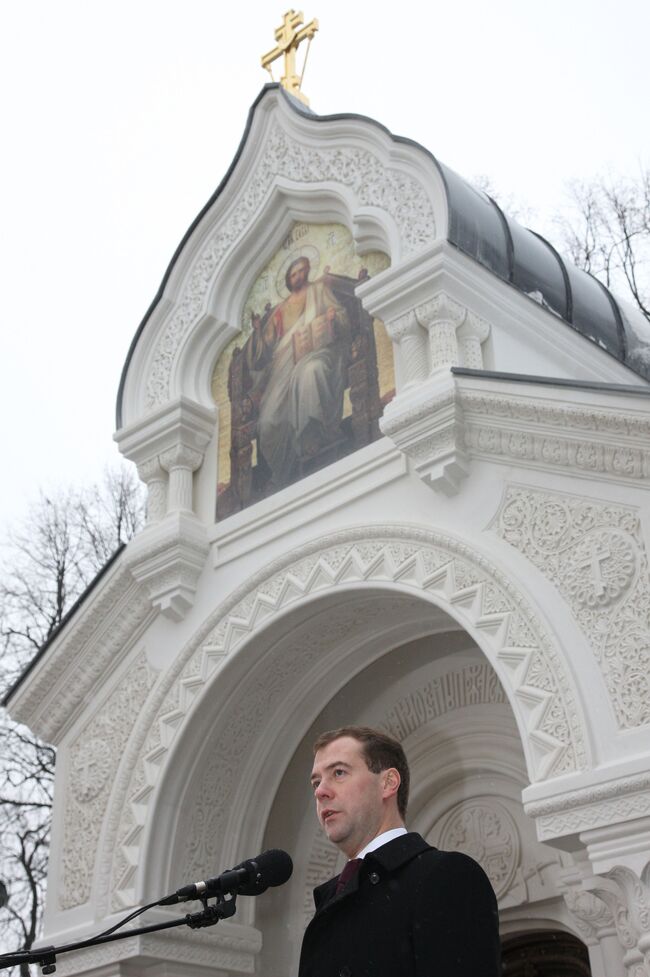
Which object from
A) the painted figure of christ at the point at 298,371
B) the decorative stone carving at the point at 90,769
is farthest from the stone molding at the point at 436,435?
the decorative stone carving at the point at 90,769

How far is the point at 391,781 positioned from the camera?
116 inches

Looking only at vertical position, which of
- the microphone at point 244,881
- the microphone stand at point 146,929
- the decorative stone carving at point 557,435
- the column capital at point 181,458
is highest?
the column capital at point 181,458

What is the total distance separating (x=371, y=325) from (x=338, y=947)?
21.7 feet

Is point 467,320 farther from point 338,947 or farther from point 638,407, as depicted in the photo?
point 338,947

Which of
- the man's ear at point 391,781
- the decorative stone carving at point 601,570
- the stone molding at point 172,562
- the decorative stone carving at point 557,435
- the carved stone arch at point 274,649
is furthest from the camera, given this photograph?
the stone molding at point 172,562

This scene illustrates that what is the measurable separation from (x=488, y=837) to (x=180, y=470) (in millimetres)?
3582

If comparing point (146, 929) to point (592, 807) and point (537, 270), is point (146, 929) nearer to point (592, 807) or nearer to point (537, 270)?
point (592, 807)

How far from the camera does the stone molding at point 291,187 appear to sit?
8844 mm

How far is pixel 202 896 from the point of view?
3.26 meters

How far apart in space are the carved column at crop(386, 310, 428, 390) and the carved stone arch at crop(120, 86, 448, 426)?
847mm

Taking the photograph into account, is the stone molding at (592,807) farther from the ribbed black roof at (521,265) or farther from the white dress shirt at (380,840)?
the ribbed black roof at (521,265)

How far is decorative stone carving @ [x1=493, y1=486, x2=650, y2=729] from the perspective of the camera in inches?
247

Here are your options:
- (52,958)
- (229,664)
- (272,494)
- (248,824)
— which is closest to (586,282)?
(272,494)

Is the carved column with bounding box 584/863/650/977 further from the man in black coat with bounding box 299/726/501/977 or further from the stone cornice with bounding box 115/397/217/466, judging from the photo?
the stone cornice with bounding box 115/397/217/466
